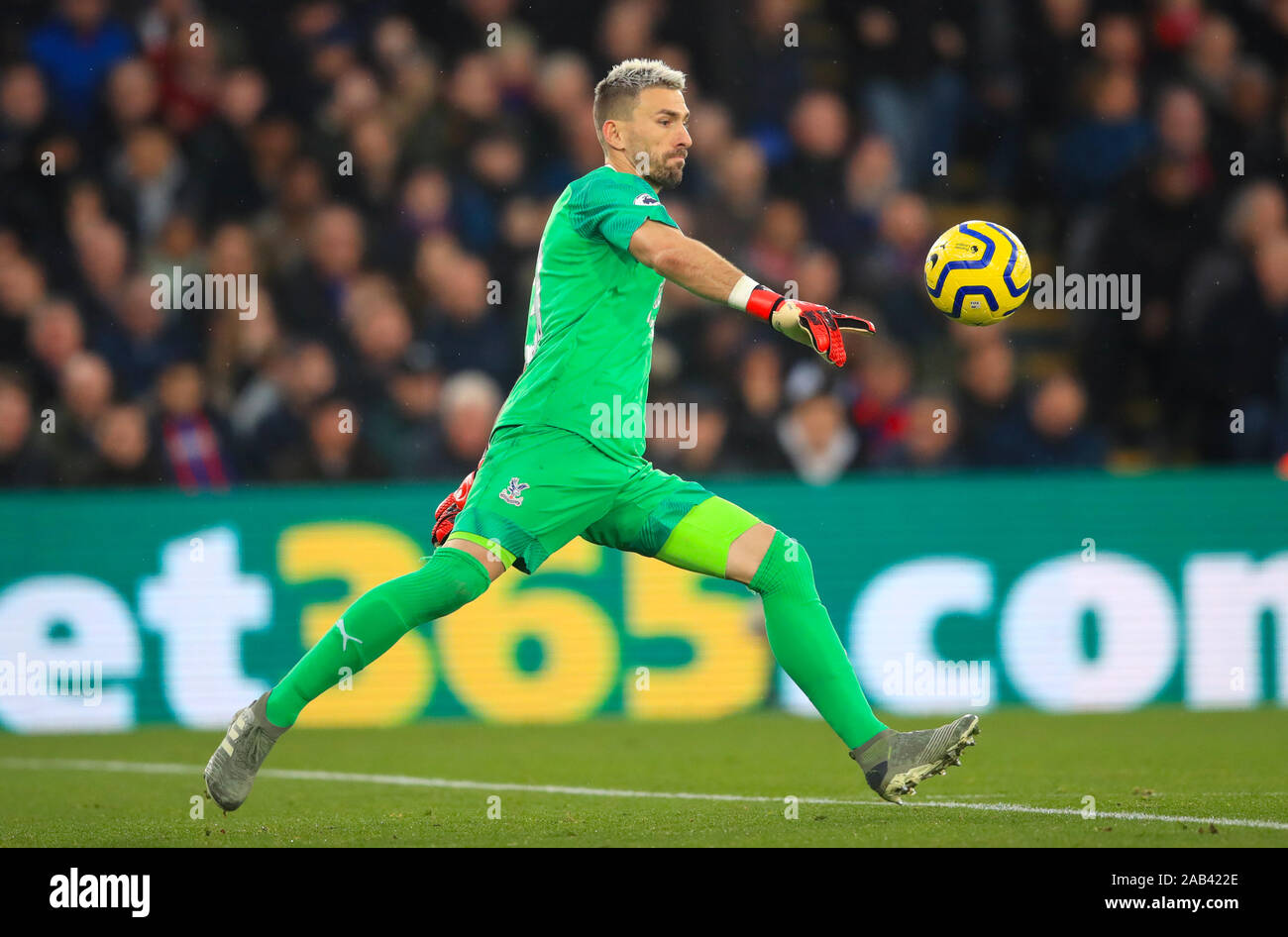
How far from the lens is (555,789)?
6809 mm

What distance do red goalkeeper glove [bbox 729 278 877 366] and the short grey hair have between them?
849 mm

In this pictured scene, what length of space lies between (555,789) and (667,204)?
18.6ft

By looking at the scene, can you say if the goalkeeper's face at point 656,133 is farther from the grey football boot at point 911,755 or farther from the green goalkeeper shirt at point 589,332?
the grey football boot at point 911,755

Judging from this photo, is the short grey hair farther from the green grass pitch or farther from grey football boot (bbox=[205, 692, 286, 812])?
the green grass pitch

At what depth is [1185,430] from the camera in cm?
1109

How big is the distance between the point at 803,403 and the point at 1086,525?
1770mm

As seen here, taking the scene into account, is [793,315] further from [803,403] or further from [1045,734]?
[803,403]

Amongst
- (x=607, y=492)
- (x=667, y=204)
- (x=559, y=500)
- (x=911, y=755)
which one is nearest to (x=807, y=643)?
(x=911, y=755)

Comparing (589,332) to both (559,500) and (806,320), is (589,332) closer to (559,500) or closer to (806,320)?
(559,500)

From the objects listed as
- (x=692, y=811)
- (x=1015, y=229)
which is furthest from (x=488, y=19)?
(x=692, y=811)

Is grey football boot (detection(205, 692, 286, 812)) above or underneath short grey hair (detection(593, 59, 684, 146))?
underneath

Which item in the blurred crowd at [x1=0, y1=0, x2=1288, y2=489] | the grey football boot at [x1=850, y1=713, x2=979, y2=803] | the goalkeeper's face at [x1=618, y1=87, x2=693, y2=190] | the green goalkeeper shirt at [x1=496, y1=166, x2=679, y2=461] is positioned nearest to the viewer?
the grey football boot at [x1=850, y1=713, x2=979, y2=803]

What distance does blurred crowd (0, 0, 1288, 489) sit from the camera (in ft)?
34.6

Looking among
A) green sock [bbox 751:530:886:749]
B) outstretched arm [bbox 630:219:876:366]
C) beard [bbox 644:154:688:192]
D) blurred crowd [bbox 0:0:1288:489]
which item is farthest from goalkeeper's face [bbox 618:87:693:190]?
blurred crowd [bbox 0:0:1288:489]
